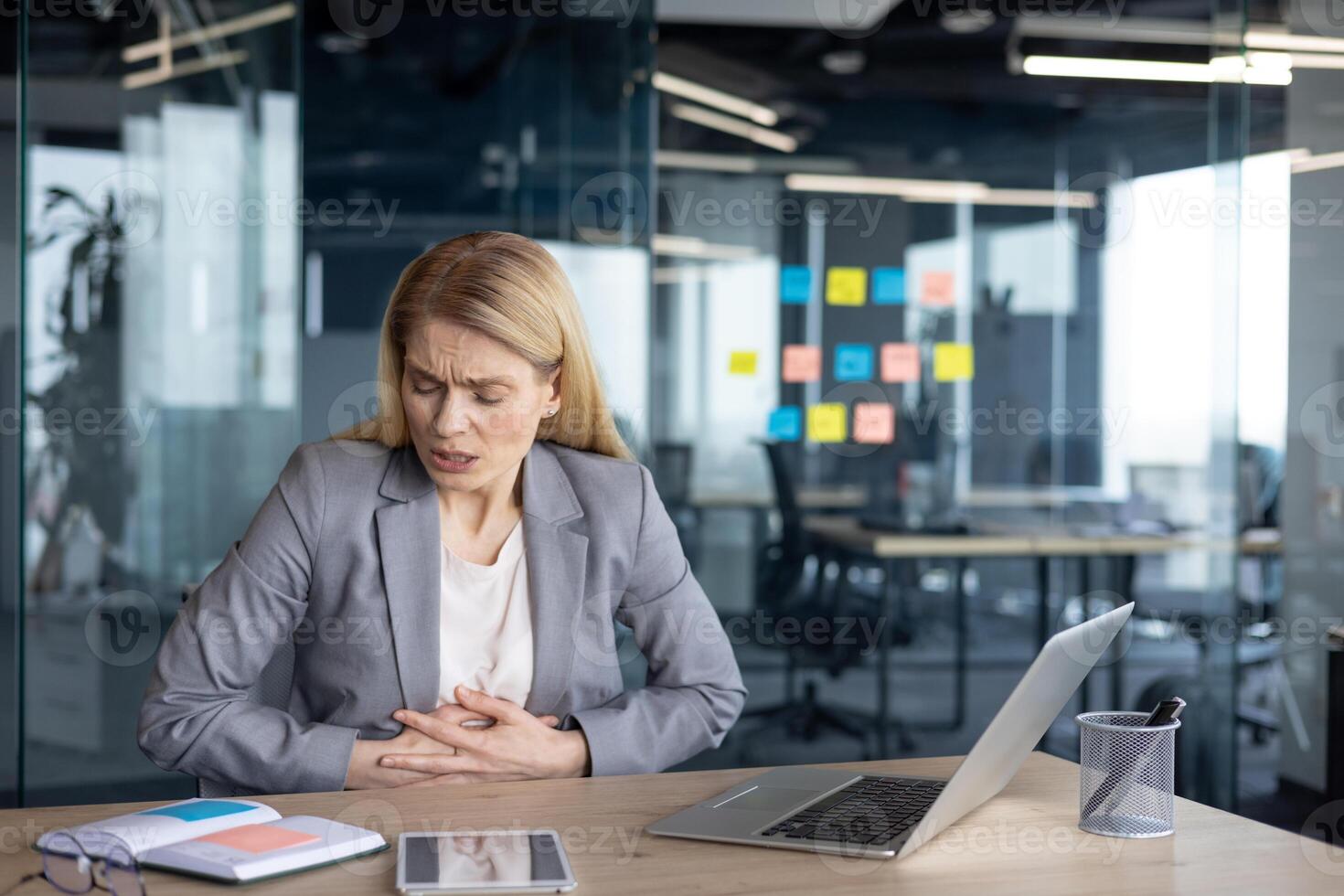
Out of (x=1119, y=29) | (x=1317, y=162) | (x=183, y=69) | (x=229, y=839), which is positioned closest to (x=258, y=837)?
(x=229, y=839)

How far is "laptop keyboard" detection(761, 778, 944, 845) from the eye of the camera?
1.31 metres

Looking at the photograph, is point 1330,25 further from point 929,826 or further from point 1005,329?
point 929,826

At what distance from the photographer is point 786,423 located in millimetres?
5422

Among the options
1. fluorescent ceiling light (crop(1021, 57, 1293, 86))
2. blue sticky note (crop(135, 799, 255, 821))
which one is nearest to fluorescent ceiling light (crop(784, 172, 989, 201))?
fluorescent ceiling light (crop(1021, 57, 1293, 86))

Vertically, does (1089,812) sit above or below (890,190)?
below

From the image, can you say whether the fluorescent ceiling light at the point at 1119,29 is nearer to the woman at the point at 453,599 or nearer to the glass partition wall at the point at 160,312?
the glass partition wall at the point at 160,312

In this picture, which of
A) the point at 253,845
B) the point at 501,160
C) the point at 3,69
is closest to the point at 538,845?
the point at 253,845

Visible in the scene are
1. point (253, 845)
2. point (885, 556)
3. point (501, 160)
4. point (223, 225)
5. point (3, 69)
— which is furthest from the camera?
point (501, 160)

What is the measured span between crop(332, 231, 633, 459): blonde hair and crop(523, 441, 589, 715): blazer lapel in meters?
0.11

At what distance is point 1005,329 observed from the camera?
578 cm

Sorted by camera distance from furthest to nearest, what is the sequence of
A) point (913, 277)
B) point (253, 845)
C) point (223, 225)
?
point (913, 277)
point (223, 225)
point (253, 845)

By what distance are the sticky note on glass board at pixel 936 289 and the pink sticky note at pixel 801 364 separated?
1.81 feet

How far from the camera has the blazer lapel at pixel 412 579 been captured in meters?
1.77

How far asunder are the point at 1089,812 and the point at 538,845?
575 millimetres
